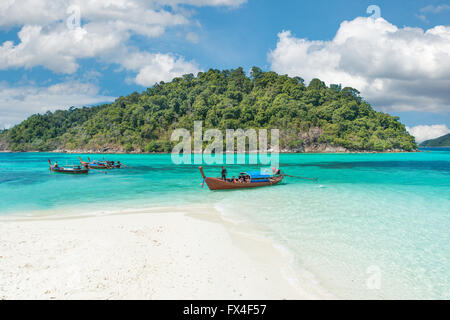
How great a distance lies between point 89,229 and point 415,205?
813 inches

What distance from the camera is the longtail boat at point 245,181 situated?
22789 millimetres

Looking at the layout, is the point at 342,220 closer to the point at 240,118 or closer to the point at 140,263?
the point at 140,263

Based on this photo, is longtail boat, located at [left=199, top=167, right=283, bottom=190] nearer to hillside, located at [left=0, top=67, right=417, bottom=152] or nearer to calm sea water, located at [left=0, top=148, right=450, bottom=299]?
calm sea water, located at [left=0, top=148, right=450, bottom=299]

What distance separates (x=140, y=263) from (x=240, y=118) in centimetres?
11505

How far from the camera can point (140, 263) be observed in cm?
779

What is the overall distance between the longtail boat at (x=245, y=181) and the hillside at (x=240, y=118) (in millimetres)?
90148

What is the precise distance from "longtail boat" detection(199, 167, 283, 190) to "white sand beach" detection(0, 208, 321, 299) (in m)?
10.3

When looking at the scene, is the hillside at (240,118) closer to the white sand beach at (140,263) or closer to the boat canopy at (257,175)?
the boat canopy at (257,175)

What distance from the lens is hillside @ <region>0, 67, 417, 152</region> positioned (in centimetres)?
11469

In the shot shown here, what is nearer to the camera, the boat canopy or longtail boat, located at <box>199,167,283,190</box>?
longtail boat, located at <box>199,167,283,190</box>

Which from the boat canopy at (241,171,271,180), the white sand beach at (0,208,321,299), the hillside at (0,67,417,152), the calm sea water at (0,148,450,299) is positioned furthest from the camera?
the hillside at (0,67,417,152)

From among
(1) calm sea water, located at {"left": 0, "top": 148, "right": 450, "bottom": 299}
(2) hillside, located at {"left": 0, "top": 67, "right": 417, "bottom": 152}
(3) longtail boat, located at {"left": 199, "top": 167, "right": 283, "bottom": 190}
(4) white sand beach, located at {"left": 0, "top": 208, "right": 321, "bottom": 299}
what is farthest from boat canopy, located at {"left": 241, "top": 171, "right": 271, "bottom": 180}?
(2) hillside, located at {"left": 0, "top": 67, "right": 417, "bottom": 152}

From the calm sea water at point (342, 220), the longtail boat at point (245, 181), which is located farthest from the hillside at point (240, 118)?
the calm sea water at point (342, 220)

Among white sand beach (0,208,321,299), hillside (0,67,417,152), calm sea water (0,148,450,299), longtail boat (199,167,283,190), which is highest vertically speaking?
hillside (0,67,417,152)
